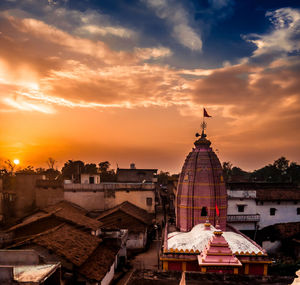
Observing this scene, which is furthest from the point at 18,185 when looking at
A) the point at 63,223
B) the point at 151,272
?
the point at 151,272

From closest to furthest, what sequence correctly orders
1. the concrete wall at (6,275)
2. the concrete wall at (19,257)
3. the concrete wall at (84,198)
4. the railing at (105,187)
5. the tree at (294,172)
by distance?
the concrete wall at (6,275) → the concrete wall at (19,257) → the concrete wall at (84,198) → the railing at (105,187) → the tree at (294,172)

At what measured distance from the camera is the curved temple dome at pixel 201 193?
66.1ft

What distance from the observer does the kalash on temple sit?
1365 cm

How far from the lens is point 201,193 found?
20.4m

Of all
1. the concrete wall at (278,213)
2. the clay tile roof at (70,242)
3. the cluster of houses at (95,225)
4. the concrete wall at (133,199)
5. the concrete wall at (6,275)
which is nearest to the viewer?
the concrete wall at (6,275)

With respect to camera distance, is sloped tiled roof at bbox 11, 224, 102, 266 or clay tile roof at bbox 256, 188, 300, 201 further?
clay tile roof at bbox 256, 188, 300, 201

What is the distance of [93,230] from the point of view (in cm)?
1838

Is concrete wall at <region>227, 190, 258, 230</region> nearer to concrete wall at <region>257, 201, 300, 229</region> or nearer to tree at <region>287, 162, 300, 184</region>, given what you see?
concrete wall at <region>257, 201, 300, 229</region>

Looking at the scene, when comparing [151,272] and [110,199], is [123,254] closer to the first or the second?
[110,199]

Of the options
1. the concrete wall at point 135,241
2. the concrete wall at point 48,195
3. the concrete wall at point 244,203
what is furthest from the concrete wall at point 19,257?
the concrete wall at point 244,203

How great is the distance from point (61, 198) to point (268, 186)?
28680 millimetres

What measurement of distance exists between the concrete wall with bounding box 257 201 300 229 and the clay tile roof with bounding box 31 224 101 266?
20.6m

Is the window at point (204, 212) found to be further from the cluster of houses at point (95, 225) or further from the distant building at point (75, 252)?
the distant building at point (75, 252)

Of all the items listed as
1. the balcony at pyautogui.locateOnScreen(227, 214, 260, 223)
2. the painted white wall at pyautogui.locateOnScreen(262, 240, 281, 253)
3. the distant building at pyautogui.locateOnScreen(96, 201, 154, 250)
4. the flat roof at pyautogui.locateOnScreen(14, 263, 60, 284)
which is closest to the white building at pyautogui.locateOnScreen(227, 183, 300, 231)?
the balcony at pyautogui.locateOnScreen(227, 214, 260, 223)
